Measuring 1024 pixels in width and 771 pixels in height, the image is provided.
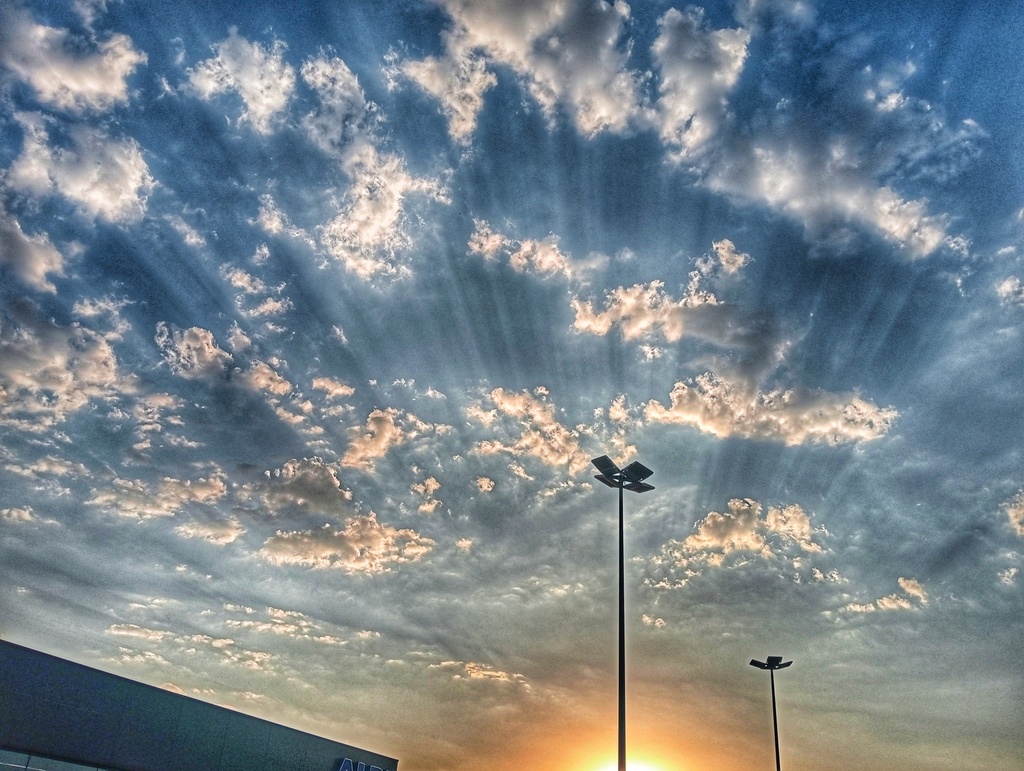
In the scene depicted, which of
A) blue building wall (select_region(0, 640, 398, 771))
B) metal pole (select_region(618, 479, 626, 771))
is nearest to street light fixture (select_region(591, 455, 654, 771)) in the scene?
metal pole (select_region(618, 479, 626, 771))

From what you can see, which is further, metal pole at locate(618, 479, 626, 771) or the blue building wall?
the blue building wall

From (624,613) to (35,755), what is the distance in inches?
848

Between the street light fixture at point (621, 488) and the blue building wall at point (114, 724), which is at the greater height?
the street light fixture at point (621, 488)

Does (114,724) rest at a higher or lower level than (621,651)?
lower

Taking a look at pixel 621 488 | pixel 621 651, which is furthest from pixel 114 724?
pixel 621 488

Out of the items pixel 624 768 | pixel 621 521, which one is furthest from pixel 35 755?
pixel 621 521

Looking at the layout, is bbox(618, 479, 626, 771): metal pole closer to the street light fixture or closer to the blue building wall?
the street light fixture

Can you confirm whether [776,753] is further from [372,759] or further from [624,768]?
[624,768]

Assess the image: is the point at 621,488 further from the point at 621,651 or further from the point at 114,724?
the point at 114,724

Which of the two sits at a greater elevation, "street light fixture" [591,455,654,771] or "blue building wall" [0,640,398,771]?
"street light fixture" [591,455,654,771]

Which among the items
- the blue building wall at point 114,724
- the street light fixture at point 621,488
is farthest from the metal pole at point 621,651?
the blue building wall at point 114,724

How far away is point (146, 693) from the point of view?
26.1 meters

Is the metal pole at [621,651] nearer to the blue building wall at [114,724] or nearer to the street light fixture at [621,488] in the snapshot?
the street light fixture at [621,488]

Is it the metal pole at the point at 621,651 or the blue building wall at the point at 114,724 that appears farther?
the blue building wall at the point at 114,724
